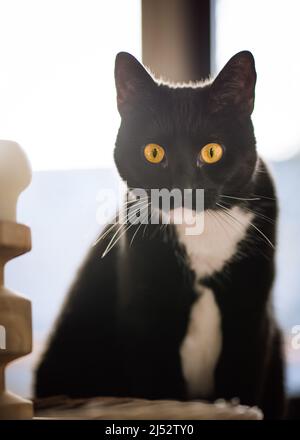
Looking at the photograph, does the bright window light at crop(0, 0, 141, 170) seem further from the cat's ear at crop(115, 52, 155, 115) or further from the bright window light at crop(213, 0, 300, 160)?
the bright window light at crop(213, 0, 300, 160)

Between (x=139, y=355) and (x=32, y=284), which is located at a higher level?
(x=32, y=284)

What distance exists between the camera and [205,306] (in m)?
1.07

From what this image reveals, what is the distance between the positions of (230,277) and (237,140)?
0.88ft

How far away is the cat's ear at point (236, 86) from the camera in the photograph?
41.2 inches

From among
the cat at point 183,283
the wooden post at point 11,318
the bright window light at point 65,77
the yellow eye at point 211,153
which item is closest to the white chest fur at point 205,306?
the cat at point 183,283

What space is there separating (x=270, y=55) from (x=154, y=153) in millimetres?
346

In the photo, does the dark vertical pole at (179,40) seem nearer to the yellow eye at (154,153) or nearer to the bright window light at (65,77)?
the bright window light at (65,77)

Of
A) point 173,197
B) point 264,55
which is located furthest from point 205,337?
point 264,55

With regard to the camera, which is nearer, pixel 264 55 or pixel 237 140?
pixel 237 140

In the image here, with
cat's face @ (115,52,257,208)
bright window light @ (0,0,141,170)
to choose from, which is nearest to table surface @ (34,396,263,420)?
cat's face @ (115,52,257,208)

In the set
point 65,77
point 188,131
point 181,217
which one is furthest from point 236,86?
point 65,77

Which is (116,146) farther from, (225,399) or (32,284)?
(225,399)

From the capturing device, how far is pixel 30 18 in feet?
4.07

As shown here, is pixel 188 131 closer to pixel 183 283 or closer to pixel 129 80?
pixel 129 80
